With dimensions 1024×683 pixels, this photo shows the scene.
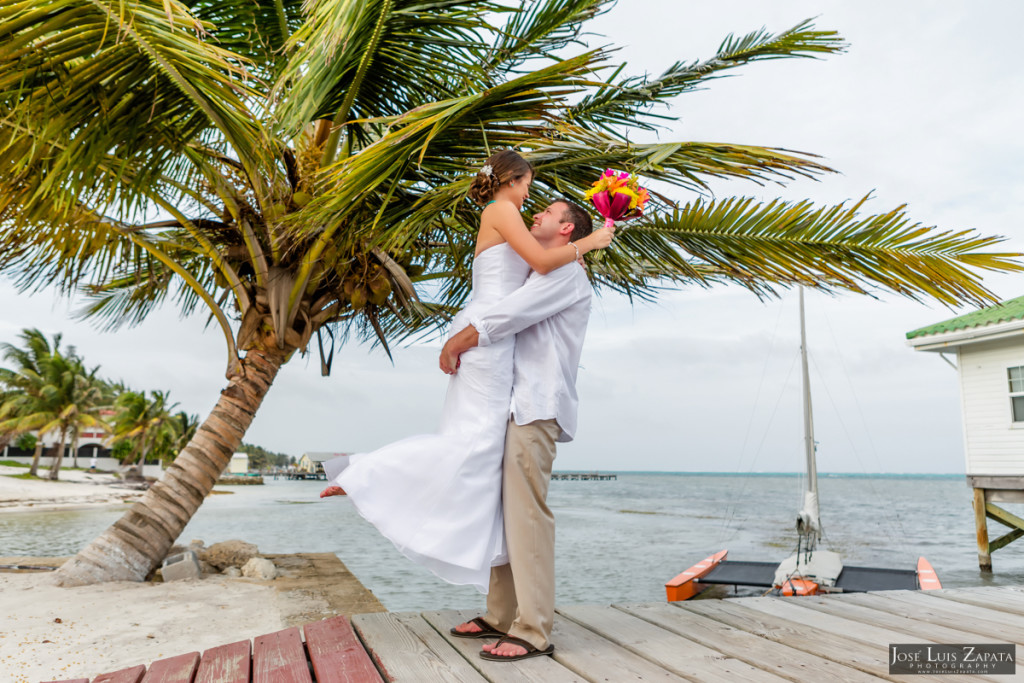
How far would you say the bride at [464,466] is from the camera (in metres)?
2.15

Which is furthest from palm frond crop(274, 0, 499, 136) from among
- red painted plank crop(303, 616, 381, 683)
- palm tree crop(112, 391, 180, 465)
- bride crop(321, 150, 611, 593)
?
palm tree crop(112, 391, 180, 465)

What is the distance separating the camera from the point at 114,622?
5.02 meters

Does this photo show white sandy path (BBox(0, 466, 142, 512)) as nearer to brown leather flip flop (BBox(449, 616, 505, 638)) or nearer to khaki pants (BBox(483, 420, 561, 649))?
brown leather flip flop (BBox(449, 616, 505, 638))

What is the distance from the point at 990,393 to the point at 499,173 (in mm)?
14611

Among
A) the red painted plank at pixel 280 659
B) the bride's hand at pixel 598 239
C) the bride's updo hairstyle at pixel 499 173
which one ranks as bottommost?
the red painted plank at pixel 280 659

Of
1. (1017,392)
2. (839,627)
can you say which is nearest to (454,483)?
(839,627)

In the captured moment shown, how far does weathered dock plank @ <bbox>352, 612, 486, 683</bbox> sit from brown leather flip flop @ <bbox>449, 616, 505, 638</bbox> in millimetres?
57

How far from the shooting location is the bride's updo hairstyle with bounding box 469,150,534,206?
248 centimetres

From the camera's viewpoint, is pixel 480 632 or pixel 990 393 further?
pixel 990 393

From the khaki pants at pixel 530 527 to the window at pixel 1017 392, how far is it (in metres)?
14.2

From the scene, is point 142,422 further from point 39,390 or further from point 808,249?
point 808,249

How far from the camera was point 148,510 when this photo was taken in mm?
6566

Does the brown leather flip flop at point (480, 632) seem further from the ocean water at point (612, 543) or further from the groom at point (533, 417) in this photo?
the ocean water at point (612, 543)

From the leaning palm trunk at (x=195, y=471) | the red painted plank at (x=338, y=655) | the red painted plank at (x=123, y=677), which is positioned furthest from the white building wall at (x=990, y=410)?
the red painted plank at (x=123, y=677)
